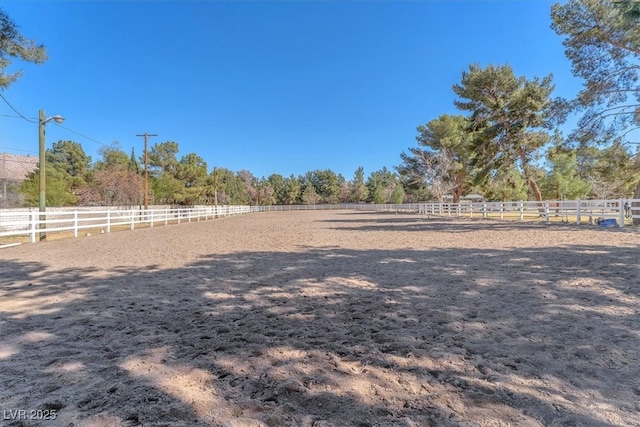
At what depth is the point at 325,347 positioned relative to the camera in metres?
2.72

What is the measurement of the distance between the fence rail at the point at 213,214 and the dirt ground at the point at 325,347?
23.4ft

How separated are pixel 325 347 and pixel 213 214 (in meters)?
30.1

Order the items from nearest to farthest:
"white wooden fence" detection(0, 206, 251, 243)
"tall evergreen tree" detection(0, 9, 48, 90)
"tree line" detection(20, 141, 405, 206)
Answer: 1. "tall evergreen tree" detection(0, 9, 48, 90)
2. "white wooden fence" detection(0, 206, 251, 243)
3. "tree line" detection(20, 141, 405, 206)

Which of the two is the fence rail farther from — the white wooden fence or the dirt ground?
the dirt ground

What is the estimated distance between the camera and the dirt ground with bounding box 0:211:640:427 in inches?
75.8

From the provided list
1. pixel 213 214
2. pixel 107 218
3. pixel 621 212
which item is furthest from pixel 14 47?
→ pixel 213 214

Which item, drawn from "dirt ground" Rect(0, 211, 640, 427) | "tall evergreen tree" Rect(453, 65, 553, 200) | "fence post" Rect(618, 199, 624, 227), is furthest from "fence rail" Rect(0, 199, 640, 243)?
"dirt ground" Rect(0, 211, 640, 427)

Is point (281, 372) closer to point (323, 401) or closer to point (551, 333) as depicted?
point (323, 401)

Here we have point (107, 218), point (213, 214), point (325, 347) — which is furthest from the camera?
point (213, 214)

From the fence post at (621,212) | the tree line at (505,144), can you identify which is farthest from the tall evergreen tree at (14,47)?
the fence post at (621,212)

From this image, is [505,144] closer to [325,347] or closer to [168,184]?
[325,347]

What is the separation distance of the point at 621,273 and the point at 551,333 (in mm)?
2980

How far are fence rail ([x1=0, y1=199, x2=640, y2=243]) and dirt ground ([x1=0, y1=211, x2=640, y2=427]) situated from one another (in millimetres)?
7136

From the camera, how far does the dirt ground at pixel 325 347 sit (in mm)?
1926
